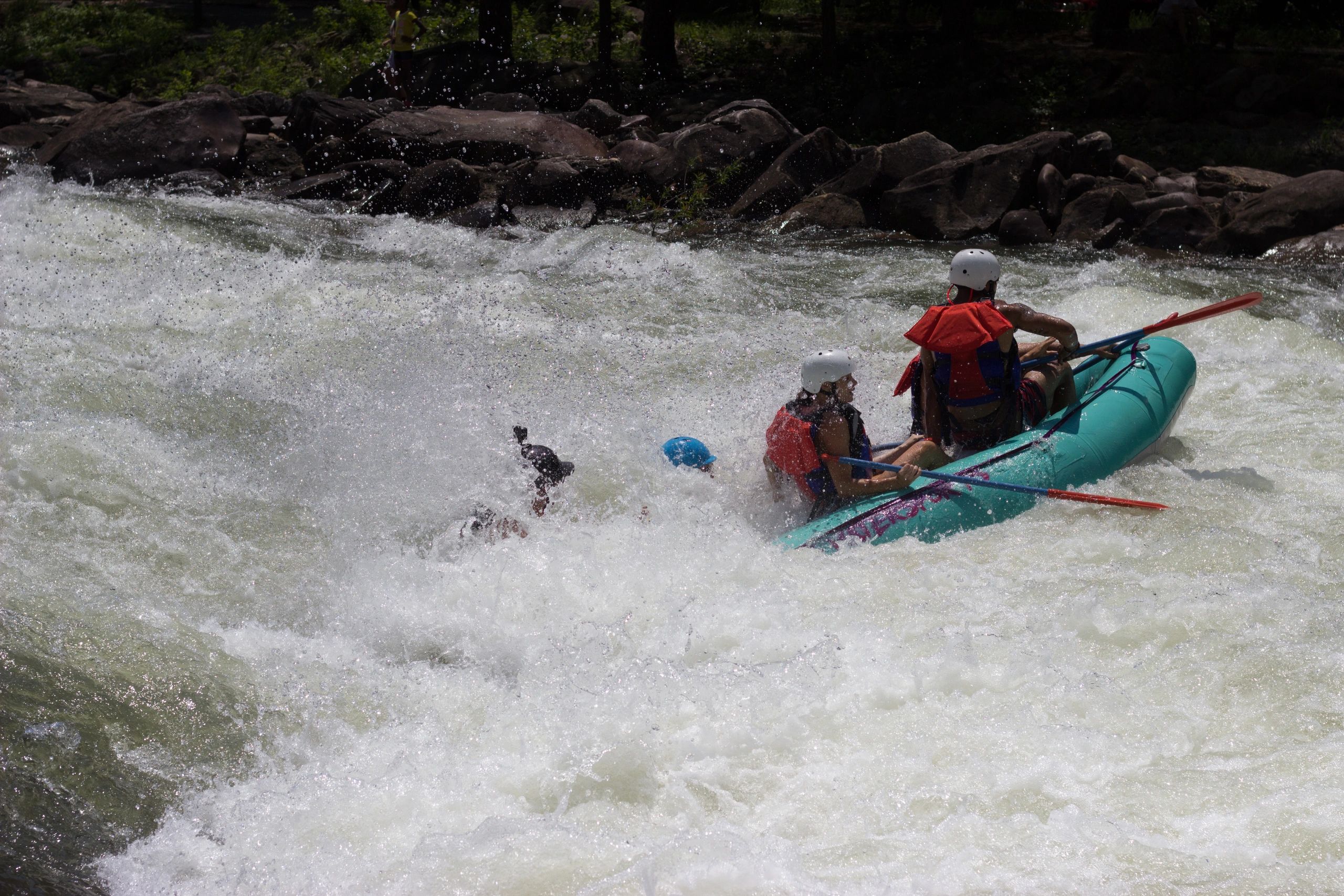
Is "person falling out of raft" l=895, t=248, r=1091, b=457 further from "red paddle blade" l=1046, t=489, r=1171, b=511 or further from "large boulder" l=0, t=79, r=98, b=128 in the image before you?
"large boulder" l=0, t=79, r=98, b=128

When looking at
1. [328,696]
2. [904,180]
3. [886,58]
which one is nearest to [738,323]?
[904,180]

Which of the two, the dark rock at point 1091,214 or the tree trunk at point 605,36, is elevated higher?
the tree trunk at point 605,36

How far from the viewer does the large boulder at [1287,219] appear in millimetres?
10398

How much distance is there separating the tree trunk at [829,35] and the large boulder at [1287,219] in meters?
6.76

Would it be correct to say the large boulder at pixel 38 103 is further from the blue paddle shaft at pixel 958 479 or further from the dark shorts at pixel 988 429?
the blue paddle shaft at pixel 958 479

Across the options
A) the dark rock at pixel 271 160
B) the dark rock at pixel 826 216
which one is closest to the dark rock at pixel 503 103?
the dark rock at pixel 271 160

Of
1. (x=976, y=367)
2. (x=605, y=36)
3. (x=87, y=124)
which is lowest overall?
(x=976, y=367)

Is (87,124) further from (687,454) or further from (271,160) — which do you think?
(687,454)

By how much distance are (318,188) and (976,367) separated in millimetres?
8660

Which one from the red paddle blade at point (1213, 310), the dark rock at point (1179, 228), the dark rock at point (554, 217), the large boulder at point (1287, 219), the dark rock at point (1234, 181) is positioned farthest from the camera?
the dark rock at point (1234, 181)

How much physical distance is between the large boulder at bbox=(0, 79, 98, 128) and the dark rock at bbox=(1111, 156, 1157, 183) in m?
12.1

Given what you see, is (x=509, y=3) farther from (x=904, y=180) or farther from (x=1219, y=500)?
(x=1219, y=500)

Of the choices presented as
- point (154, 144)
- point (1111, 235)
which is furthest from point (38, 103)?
point (1111, 235)

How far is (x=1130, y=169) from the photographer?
1197 centimetres
